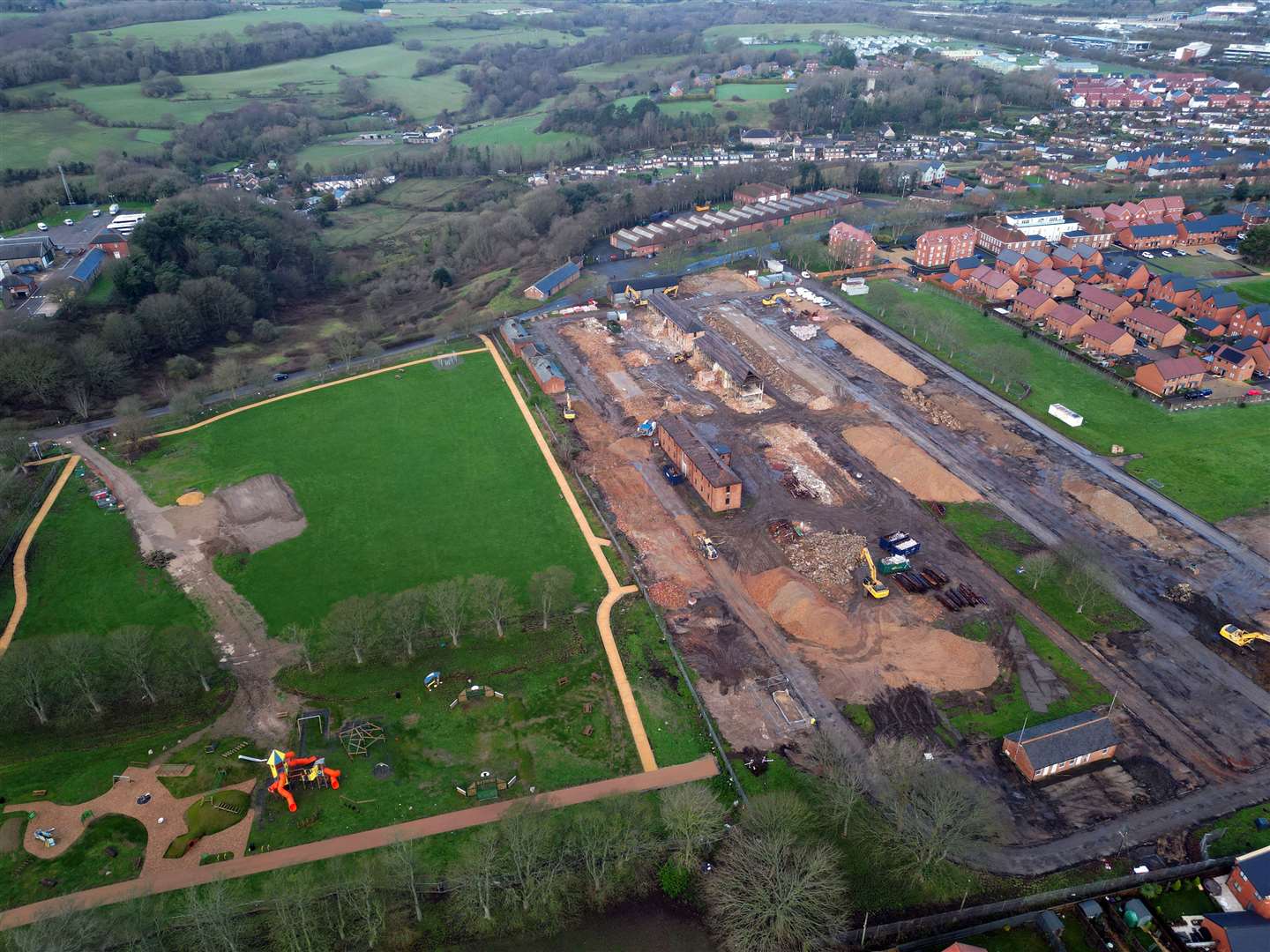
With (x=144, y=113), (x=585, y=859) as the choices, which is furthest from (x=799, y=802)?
(x=144, y=113)

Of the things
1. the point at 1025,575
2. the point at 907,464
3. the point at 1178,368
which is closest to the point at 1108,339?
the point at 1178,368

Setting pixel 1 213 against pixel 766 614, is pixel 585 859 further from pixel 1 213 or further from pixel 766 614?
pixel 1 213

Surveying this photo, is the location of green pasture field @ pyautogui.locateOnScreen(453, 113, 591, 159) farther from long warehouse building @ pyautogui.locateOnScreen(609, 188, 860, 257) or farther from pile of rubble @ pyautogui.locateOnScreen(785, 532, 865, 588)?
pile of rubble @ pyautogui.locateOnScreen(785, 532, 865, 588)

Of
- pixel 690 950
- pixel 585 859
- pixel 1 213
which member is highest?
pixel 1 213

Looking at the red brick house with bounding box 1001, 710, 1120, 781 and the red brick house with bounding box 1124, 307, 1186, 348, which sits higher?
the red brick house with bounding box 1124, 307, 1186, 348

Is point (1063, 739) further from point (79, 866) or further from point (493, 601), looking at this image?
point (79, 866)

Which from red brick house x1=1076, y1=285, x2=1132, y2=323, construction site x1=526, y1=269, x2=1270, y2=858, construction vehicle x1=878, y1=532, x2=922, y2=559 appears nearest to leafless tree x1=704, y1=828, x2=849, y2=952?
construction site x1=526, y1=269, x2=1270, y2=858

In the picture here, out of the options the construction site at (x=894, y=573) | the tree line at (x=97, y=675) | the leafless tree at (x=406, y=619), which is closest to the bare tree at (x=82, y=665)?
the tree line at (x=97, y=675)
